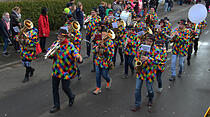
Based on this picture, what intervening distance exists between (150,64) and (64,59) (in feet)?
6.25

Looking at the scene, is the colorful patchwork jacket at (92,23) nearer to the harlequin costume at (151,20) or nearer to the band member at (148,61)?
the harlequin costume at (151,20)

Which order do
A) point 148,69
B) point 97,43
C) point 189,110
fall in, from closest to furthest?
1. point 148,69
2. point 189,110
3. point 97,43

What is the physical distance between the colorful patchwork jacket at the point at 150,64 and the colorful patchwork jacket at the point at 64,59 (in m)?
1.48

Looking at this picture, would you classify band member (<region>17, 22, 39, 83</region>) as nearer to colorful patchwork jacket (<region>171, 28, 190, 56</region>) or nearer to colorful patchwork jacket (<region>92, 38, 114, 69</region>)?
colorful patchwork jacket (<region>92, 38, 114, 69</region>)

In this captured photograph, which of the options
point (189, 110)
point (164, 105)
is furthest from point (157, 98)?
point (189, 110)

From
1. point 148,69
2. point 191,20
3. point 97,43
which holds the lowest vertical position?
point 148,69

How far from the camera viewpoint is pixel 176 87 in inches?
281

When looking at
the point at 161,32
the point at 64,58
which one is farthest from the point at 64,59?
the point at 161,32

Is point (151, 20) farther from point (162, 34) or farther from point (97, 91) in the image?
point (97, 91)

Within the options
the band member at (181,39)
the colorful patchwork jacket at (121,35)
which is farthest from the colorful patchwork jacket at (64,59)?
the band member at (181,39)

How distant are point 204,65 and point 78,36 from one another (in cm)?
506

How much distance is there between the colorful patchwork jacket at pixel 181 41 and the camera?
7152mm

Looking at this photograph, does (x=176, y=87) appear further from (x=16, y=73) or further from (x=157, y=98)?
(x=16, y=73)

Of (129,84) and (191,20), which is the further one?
(191,20)
